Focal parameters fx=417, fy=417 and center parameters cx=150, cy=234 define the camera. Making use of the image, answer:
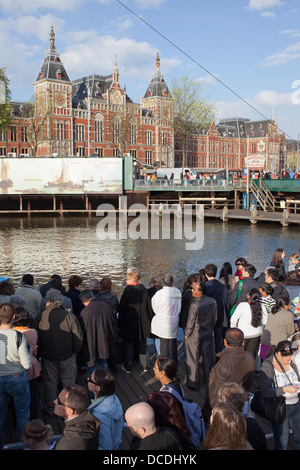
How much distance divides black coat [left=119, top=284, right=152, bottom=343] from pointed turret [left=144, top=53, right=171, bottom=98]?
7648 centimetres

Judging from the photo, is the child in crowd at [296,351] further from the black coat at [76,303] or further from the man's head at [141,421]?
the black coat at [76,303]

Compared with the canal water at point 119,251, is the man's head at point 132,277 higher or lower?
higher

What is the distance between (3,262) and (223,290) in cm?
1517

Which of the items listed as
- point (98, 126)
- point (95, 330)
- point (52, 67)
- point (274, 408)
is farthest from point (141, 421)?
point (98, 126)

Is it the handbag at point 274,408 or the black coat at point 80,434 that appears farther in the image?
the handbag at point 274,408

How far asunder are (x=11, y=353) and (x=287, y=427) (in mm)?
2950

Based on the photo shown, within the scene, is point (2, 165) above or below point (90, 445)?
above

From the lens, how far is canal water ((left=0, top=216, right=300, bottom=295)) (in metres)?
18.2

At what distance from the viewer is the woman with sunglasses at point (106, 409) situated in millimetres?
3645

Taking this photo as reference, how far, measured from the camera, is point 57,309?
204 inches

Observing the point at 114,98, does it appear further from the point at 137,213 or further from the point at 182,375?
the point at 182,375

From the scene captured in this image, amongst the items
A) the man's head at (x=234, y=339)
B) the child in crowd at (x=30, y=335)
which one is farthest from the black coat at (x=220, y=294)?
the child in crowd at (x=30, y=335)

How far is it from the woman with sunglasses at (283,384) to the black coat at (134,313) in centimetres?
261
